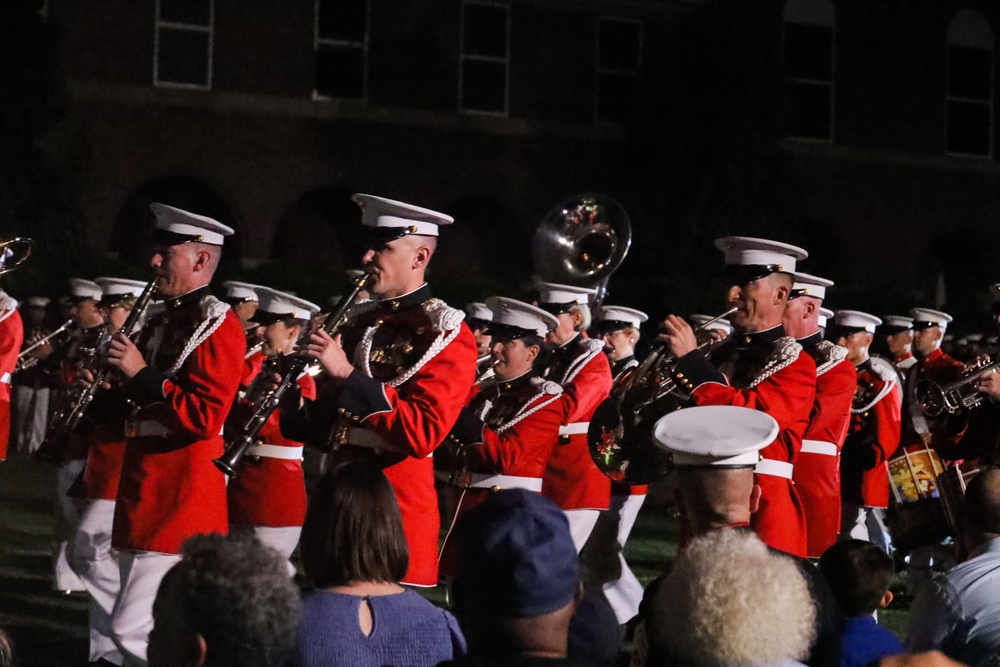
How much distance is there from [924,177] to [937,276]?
6.27 ft

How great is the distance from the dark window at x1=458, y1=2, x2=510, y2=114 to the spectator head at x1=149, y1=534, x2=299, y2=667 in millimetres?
22253

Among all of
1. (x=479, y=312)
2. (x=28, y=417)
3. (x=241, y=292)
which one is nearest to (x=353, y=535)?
(x=241, y=292)

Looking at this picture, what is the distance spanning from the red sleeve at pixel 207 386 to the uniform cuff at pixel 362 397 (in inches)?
41.1

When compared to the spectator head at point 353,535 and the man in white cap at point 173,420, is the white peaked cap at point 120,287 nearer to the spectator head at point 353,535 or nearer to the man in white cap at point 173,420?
the man in white cap at point 173,420

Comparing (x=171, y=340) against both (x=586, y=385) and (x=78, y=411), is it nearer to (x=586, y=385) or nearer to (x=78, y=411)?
(x=78, y=411)

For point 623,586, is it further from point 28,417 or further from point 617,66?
point 617,66

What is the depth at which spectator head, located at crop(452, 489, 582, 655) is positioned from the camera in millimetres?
2938

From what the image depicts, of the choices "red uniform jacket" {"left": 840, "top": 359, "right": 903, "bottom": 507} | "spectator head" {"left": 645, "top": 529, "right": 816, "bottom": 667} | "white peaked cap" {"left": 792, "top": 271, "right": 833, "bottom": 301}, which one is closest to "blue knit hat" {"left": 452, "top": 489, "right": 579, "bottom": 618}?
"spectator head" {"left": 645, "top": 529, "right": 816, "bottom": 667}

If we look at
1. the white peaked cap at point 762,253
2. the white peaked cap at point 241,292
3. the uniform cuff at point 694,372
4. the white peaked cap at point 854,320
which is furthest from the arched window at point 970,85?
the uniform cuff at point 694,372

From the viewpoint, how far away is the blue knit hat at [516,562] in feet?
9.63

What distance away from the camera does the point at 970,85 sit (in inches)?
1154

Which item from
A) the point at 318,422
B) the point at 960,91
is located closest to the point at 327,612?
the point at 318,422

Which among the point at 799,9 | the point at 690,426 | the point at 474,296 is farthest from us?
the point at 799,9

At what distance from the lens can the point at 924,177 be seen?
2848cm
